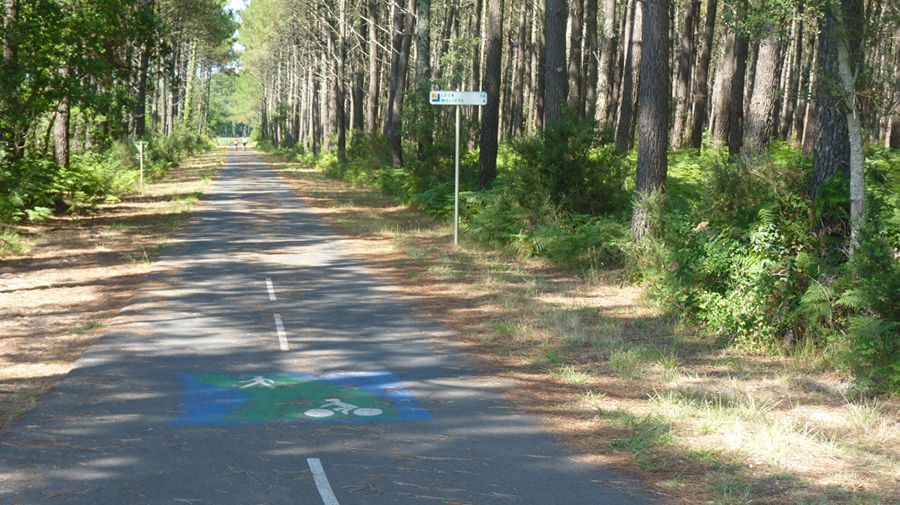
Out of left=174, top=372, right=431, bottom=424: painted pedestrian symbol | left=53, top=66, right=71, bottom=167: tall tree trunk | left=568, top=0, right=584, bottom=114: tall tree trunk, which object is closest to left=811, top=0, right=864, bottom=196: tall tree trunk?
left=174, top=372, right=431, bottom=424: painted pedestrian symbol

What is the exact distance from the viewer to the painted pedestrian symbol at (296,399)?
7645 millimetres

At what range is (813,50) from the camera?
142 feet

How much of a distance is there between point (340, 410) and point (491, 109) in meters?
17.2

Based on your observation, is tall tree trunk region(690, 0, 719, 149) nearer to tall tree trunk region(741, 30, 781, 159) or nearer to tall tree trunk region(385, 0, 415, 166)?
tall tree trunk region(741, 30, 781, 159)

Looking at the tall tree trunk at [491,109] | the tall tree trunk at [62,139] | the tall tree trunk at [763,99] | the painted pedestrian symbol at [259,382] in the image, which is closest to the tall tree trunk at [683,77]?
the tall tree trunk at [491,109]

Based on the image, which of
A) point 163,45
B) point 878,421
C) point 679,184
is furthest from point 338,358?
point 163,45

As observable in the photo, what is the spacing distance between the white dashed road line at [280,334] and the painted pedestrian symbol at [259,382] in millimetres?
1367

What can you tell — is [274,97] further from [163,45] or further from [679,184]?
[679,184]

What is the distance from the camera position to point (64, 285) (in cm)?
1483

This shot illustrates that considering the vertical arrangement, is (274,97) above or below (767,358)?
above

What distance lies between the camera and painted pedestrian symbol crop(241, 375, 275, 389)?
28.4ft

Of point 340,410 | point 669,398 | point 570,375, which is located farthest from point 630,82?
point 340,410

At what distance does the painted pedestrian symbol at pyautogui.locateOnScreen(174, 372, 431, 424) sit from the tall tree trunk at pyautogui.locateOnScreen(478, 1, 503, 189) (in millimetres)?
15439

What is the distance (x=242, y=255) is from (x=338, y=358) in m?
9.02
